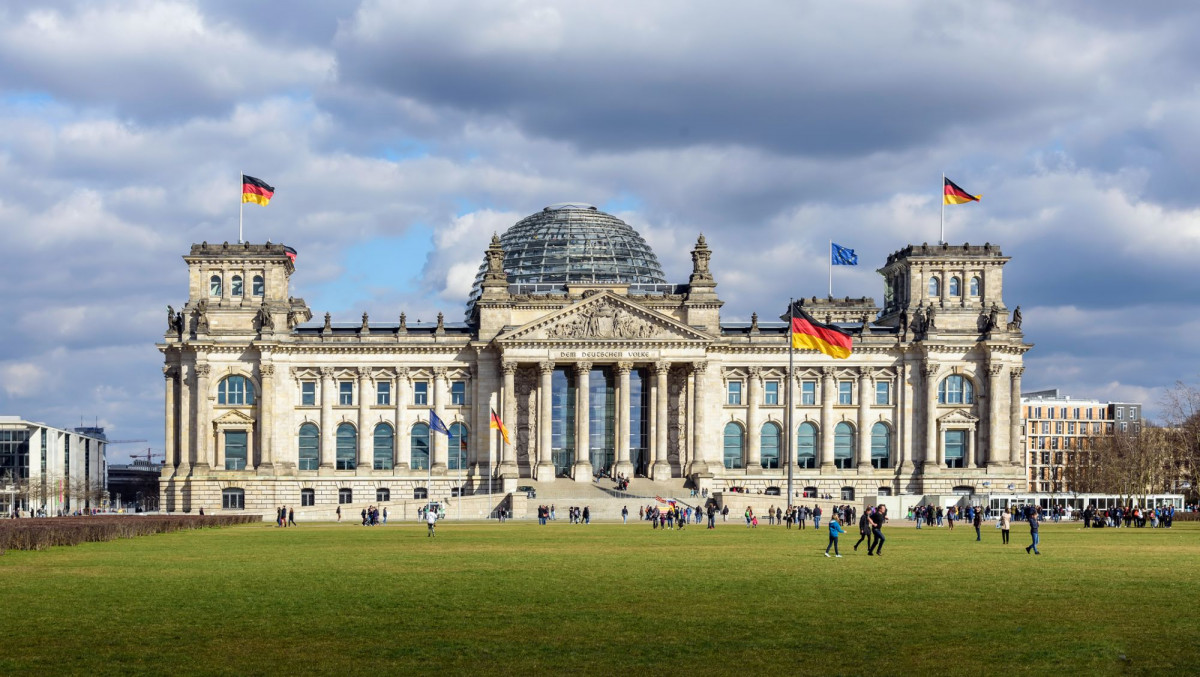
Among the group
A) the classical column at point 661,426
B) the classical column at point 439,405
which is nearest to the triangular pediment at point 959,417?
the classical column at point 661,426

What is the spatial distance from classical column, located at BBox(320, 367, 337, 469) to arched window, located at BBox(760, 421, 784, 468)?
4042 cm

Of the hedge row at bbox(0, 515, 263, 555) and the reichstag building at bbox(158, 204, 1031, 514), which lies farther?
the reichstag building at bbox(158, 204, 1031, 514)

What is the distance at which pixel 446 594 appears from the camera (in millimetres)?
40031

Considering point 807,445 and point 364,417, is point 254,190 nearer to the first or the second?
point 364,417

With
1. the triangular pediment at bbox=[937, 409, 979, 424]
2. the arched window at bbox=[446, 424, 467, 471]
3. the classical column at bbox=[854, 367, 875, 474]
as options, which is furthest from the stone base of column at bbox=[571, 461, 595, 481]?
the triangular pediment at bbox=[937, 409, 979, 424]

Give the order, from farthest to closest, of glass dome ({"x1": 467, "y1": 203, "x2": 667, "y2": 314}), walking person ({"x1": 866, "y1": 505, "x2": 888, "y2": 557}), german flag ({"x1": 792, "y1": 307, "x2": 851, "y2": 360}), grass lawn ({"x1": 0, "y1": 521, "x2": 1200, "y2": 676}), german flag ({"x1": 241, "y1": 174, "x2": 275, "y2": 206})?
1. glass dome ({"x1": 467, "y1": 203, "x2": 667, "y2": 314})
2. german flag ({"x1": 241, "y1": 174, "x2": 275, "y2": 206})
3. german flag ({"x1": 792, "y1": 307, "x2": 851, "y2": 360})
4. walking person ({"x1": 866, "y1": 505, "x2": 888, "y2": 557})
5. grass lawn ({"x1": 0, "y1": 521, "x2": 1200, "y2": 676})

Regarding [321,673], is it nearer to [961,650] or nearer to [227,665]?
[227,665]

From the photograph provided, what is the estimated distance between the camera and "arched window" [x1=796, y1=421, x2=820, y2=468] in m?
146

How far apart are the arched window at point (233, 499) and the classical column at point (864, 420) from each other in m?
57.4

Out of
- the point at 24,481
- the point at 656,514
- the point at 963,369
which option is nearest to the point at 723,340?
the point at 963,369

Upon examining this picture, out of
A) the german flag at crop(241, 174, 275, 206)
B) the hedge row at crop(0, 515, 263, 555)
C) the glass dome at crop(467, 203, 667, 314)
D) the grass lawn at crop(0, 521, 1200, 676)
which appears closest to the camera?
the grass lawn at crop(0, 521, 1200, 676)

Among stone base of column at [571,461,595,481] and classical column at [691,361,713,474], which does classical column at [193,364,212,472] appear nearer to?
stone base of column at [571,461,595,481]

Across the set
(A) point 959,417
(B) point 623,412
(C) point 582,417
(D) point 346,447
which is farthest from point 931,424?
(D) point 346,447

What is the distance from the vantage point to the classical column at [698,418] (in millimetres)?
139375
